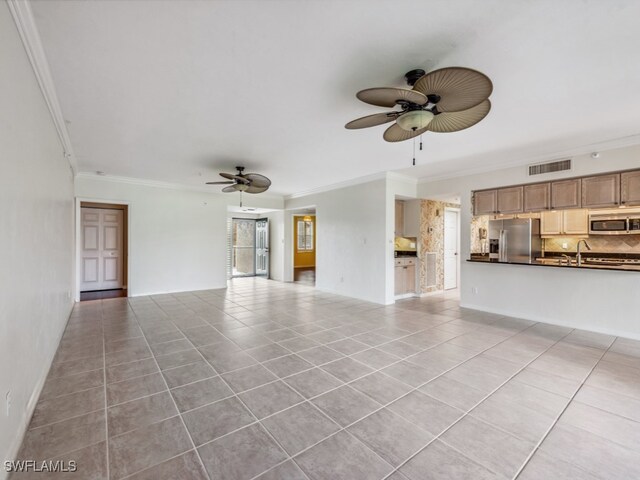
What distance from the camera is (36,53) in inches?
83.3

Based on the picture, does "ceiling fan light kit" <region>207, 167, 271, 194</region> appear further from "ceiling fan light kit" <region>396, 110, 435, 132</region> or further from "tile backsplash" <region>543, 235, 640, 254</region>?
"tile backsplash" <region>543, 235, 640, 254</region>

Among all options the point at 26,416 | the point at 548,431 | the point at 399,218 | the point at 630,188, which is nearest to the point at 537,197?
the point at 630,188

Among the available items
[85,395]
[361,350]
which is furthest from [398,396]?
[85,395]

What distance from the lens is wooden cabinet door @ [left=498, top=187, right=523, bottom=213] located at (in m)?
4.96

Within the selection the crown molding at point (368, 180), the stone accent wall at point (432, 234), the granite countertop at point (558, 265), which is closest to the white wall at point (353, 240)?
the crown molding at point (368, 180)

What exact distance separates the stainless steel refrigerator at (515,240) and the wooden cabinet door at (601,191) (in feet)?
3.31

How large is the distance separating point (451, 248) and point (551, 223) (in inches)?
112

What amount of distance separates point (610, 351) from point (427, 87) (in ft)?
12.7

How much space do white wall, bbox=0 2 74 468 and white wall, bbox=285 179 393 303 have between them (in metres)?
5.05

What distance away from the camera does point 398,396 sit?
242cm

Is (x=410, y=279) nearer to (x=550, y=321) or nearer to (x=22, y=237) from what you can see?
(x=550, y=321)

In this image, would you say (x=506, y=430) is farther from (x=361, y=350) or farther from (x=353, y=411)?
(x=361, y=350)

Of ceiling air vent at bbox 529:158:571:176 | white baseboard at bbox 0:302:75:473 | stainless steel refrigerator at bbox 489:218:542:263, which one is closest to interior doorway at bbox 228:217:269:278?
stainless steel refrigerator at bbox 489:218:542:263

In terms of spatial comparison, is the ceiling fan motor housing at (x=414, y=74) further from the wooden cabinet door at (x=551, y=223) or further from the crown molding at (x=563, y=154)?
the wooden cabinet door at (x=551, y=223)
